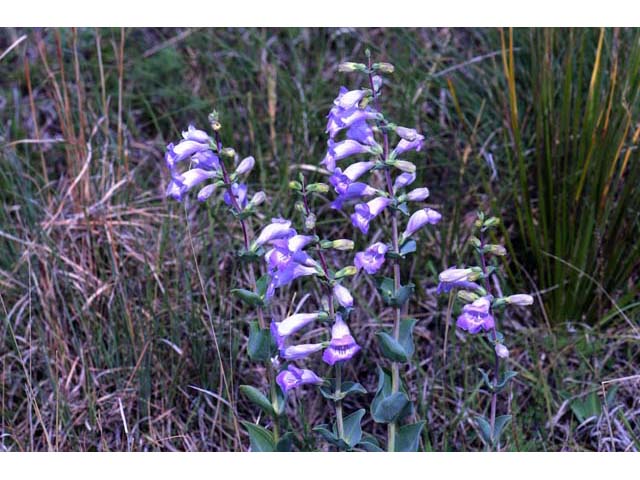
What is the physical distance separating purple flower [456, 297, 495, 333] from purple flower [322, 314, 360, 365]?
10.3 inches

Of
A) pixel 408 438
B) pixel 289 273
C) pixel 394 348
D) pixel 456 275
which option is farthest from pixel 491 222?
pixel 408 438

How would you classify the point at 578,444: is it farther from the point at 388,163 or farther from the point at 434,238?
the point at 388,163

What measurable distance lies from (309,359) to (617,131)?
1.36m

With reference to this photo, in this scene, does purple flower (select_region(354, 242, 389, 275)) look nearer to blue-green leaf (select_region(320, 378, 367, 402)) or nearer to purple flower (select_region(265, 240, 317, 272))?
purple flower (select_region(265, 240, 317, 272))

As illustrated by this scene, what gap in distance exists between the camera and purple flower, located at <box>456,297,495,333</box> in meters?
2.06

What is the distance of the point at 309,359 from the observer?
3.08m

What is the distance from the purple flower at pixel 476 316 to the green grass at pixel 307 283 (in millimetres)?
666

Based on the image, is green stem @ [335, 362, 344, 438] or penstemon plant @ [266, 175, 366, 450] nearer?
penstemon plant @ [266, 175, 366, 450]

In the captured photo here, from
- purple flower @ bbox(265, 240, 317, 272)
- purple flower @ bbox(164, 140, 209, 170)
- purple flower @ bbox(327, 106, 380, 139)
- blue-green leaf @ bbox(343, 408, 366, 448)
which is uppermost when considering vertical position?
purple flower @ bbox(327, 106, 380, 139)

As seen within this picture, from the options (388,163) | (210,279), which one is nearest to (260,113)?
(210,279)

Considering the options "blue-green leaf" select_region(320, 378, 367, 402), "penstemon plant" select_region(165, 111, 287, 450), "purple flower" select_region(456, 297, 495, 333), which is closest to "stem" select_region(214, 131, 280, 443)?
"penstemon plant" select_region(165, 111, 287, 450)

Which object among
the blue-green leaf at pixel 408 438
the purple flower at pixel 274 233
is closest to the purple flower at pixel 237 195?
the purple flower at pixel 274 233

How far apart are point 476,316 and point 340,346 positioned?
33 cm

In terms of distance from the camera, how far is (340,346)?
2.03 metres
